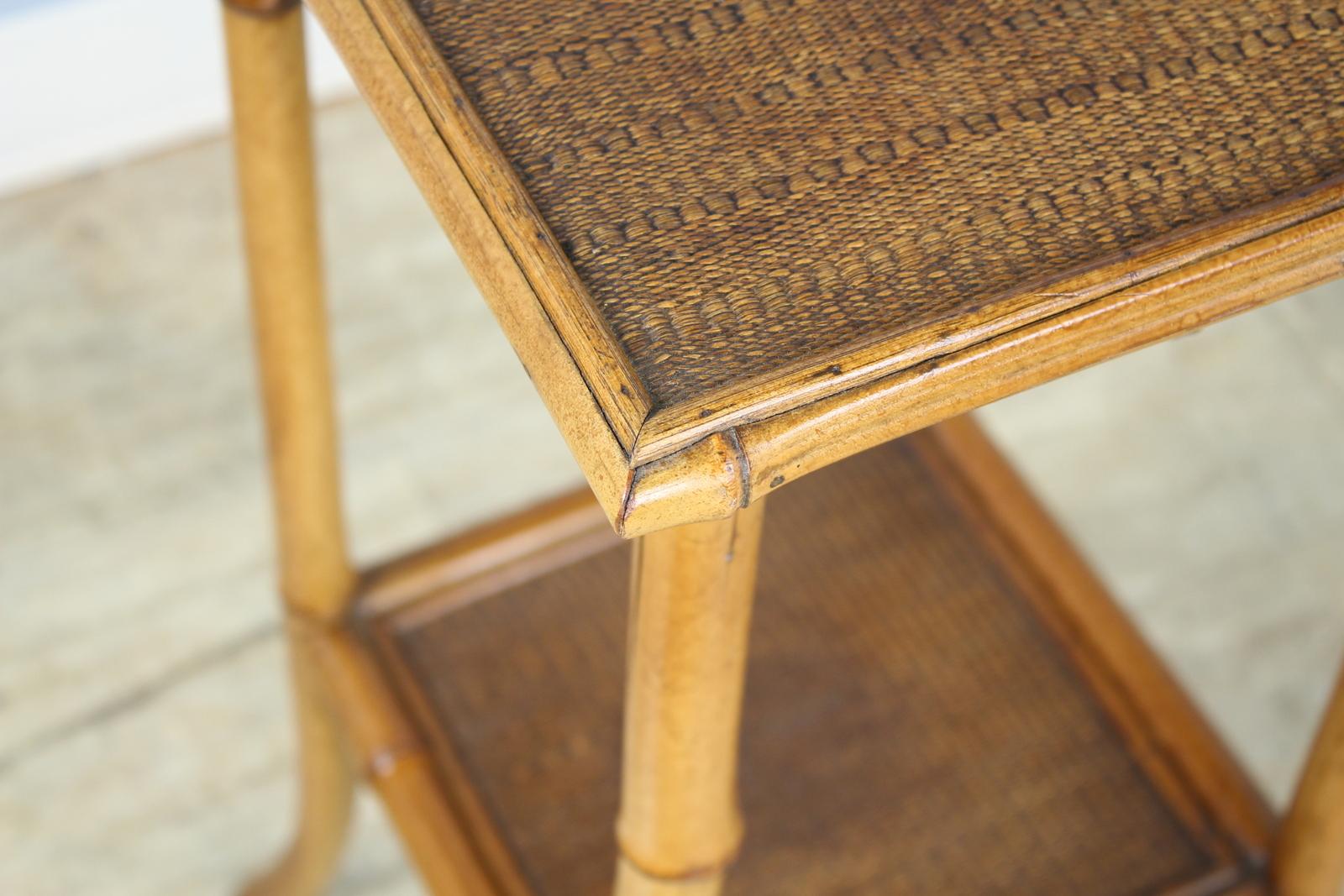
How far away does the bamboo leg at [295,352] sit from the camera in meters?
0.53

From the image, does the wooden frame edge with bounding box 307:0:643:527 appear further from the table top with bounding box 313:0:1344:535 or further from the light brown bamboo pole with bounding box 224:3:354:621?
the light brown bamboo pole with bounding box 224:3:354:621

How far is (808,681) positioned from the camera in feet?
2.30

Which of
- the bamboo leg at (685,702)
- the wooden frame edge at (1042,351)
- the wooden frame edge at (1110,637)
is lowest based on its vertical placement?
the wooden frame edge at (1110,637)

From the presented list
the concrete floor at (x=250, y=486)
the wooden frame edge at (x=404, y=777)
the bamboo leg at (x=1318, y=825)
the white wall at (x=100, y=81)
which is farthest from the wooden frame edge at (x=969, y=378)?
the white wall at (x=100, y=81)

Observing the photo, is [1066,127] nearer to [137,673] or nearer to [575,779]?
[575,779]

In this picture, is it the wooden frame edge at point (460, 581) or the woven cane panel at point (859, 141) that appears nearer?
the woven cane panel at point (859, 141)

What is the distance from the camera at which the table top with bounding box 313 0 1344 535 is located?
0.32m

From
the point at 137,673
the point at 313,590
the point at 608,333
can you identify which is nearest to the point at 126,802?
the point at 137,673

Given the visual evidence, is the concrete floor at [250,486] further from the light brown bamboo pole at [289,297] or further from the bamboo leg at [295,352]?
the light brown bamboo pole at [289,297]

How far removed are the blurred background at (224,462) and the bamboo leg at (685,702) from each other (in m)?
0.57

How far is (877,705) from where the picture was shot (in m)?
0.69

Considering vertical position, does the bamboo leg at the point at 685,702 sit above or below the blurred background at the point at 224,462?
above

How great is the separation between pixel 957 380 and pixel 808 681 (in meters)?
0.39

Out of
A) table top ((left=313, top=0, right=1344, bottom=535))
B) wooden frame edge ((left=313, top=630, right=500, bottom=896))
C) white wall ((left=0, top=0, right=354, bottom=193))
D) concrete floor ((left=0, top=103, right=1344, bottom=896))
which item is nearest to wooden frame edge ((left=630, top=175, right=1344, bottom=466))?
table top ((left=313, top=0, right=1344, bottom=535))
